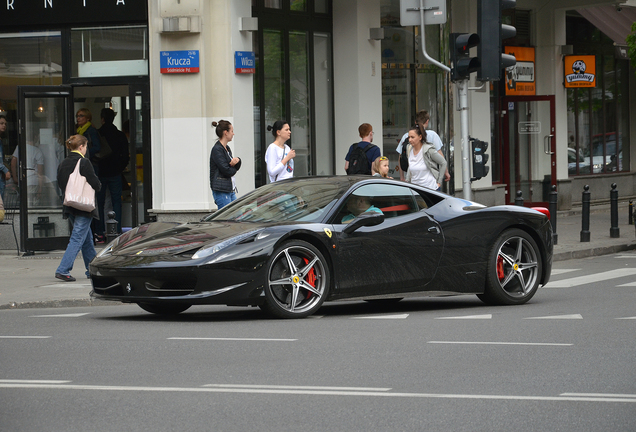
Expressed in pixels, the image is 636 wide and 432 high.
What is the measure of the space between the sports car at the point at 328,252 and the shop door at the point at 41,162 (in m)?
7.00

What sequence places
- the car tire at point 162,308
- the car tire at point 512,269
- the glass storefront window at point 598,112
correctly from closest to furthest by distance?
1. the car tire at point 162,308
2. the car tire at point 512,269
3. the glass storefront window at point 598,112

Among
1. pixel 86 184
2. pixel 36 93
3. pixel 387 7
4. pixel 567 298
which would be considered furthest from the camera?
pixel 387 7

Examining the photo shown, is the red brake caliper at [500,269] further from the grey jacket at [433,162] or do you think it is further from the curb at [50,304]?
the curb at [50,304]

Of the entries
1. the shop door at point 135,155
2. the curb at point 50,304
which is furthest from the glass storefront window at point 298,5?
the curb at point 50,304

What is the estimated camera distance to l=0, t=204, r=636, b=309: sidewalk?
11242mm

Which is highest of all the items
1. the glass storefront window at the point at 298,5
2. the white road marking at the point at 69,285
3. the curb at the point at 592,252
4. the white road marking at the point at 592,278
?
the glass storefront window at the point at 298,5

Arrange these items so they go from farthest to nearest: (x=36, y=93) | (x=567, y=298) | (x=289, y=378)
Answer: (x=36, y=93) → (x=567, y=298) → (x=289, y=378)

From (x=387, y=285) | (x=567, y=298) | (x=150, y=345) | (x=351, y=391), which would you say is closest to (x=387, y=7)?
(x=567, y=298)

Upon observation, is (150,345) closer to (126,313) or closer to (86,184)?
(126,313)

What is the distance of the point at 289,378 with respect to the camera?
629 cm

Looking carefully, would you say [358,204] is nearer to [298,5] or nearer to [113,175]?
[113,175]

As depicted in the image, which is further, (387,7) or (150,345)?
(387,7)

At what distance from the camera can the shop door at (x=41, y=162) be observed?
1623cm

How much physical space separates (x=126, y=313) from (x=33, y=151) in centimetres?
714
